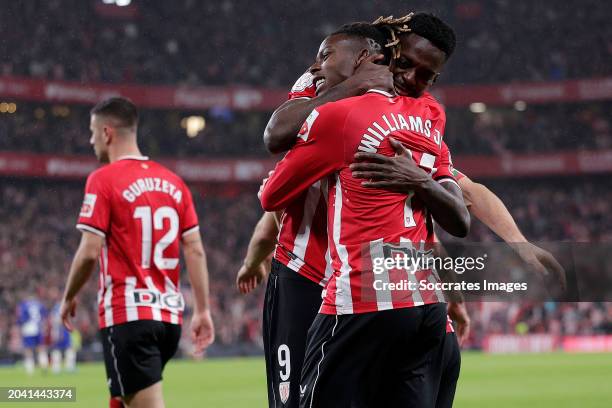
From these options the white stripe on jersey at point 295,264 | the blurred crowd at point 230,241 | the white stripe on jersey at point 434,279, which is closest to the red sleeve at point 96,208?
the white stripe on jersey at point 295,264

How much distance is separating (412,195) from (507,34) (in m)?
40.1

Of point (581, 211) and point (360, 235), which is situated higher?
point (581, 211)

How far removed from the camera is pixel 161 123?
135 feet

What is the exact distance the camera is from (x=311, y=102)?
11.0ft

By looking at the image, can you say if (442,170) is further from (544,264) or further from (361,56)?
(544,264)

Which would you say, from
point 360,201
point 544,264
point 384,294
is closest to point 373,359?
point 384,294

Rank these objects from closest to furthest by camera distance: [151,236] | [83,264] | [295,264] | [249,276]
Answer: [295,264] < [249,276] < [83,264] < [151,236]

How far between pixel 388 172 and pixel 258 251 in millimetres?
1720

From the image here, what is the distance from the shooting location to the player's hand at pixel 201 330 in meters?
5.92

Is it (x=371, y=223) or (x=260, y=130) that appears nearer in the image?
(x=371, y=223)

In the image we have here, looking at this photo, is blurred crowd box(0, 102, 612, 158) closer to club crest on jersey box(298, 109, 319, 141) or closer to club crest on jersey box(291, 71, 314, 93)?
club crest on jersey box(291, 71, 314, 93)

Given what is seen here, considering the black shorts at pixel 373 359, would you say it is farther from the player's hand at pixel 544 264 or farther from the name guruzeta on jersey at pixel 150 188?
the name guruzeta on jersey at pixel 150 188

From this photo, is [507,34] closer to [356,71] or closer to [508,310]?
[508,310]

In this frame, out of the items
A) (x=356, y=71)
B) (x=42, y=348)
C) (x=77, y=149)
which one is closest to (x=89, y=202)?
(x=356, y=71)
